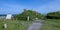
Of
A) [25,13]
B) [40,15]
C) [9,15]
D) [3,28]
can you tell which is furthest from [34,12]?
[3,28]

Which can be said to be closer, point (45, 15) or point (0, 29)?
point (0, 29)

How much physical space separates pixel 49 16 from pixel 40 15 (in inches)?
171

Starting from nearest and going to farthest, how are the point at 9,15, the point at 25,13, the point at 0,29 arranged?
the point at 0,29 → the point at 9,15 → the point at 25,13

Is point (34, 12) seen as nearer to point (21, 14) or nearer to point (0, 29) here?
point (21, 14)

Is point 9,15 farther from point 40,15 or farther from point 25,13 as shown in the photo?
point 40,15

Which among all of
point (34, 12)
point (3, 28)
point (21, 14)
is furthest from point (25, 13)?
point (3, 28)

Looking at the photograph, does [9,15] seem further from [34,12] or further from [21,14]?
[34,12]

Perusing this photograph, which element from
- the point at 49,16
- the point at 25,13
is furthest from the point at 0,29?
the point at 49,16

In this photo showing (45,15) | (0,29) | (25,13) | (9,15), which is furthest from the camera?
(45,15)

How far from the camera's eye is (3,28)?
1723 centimetres

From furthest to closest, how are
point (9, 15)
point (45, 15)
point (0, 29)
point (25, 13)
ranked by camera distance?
point (45, 15)
point (25, 13)
point (9, 15)
point (0, 29)

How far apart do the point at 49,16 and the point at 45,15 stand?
2697mm

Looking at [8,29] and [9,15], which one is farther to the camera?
[9,15]

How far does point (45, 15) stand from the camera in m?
48.6
